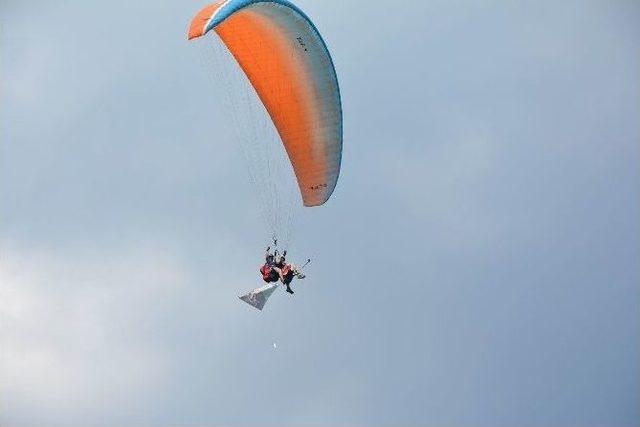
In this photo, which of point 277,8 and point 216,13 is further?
point 277,8

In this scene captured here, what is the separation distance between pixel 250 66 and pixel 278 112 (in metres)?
2.15

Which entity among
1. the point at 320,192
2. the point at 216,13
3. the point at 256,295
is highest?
the point at 320,192

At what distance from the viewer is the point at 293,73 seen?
106 ft

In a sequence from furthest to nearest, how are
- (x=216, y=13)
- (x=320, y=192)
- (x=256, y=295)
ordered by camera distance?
(x=320, y=192) → (x=256, y=295) → (x=216, y=13)

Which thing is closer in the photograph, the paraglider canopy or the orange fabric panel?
the paraglider canopy

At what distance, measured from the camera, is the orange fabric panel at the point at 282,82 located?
31.7 meters

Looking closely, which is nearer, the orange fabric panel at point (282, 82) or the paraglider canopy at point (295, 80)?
the paraglider canopy at point (295, 80)

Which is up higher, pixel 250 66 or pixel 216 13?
pixel 250 66

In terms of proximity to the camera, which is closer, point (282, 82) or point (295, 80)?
point (295, 80)

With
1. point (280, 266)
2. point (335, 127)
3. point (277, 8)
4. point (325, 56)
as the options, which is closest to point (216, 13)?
point (277, 8)

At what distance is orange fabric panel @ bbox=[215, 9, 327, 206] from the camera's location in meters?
31.7

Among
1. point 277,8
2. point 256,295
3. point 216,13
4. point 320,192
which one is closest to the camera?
point 216,13

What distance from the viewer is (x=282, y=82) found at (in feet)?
107

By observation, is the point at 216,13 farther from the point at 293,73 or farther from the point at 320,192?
the point at 320,192
